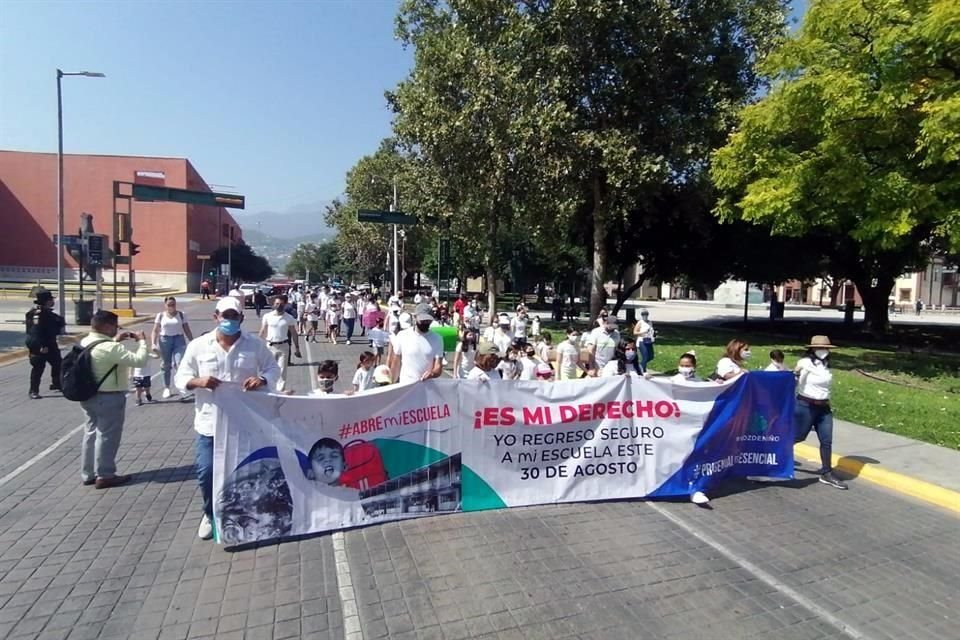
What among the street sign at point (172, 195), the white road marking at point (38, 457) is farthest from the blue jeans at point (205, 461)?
the street sign at point (172, 195)

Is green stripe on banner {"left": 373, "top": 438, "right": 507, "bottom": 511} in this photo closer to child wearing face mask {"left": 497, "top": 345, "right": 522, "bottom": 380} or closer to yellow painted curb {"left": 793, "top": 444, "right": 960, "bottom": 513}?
child wearing face mask {"left": 497, "top": 345, "right": 522, "bottom": 380}

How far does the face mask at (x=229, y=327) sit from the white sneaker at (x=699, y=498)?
177 inches

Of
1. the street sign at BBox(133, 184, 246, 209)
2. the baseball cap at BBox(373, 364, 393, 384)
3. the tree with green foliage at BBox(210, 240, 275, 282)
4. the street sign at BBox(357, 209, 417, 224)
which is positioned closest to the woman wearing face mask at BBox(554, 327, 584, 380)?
the baseball cap at BBox(373, 364, 393, 384)

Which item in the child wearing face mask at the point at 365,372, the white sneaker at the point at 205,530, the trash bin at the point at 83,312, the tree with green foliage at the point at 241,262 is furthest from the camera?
the tree with green foliage at the point at 241,262

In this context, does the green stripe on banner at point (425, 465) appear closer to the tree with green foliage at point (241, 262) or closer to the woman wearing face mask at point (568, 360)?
the woman wearing face mask at point (568, 360)

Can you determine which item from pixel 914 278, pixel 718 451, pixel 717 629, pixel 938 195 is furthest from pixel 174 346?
pixel 914 278

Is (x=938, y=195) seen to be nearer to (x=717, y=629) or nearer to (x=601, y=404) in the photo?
(x=601, y=404)

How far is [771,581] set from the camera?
453cm

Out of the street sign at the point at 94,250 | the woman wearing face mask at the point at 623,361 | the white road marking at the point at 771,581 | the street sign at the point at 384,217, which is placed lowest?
the white road marking at the point at 771,581

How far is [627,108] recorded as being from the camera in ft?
72.6

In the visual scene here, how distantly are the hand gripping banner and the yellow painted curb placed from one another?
1187 millimetres

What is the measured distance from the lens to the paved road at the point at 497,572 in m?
3.88

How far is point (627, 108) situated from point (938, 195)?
10.3m

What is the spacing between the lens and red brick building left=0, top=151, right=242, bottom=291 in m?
74.6
